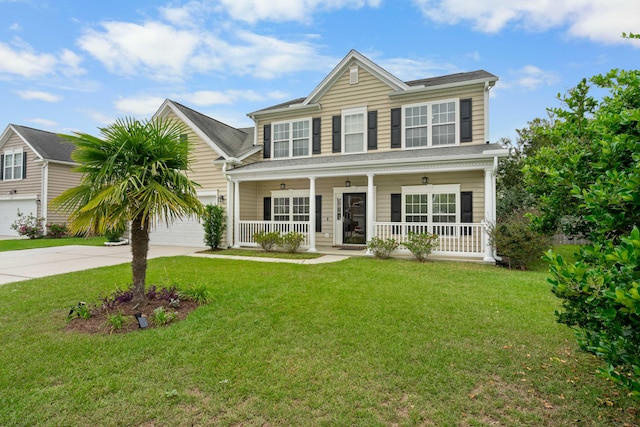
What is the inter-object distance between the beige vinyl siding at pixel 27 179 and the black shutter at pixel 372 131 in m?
19.5

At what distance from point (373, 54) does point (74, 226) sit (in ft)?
42.2

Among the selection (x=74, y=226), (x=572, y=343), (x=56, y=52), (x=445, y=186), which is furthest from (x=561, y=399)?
(x=56, y=52)

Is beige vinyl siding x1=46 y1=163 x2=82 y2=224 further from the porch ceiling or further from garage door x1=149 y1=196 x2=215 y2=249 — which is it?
the porch ceiling

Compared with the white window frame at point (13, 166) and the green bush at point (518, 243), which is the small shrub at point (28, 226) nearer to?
the white window frame at point (13, 166)

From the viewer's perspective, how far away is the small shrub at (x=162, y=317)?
14.5 ft

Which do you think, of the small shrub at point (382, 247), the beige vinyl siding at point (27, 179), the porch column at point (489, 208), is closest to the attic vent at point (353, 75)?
the porch column at point (489, 208)

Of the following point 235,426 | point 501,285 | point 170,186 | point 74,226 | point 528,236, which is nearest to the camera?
point 235,426

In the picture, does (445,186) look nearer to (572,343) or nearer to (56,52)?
(572,343)

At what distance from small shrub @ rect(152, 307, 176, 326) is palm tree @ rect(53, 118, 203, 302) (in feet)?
1.97

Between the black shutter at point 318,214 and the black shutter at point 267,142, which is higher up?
the black shutter at point 267,142

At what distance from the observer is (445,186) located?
441 inches

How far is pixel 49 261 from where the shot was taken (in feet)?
32.2

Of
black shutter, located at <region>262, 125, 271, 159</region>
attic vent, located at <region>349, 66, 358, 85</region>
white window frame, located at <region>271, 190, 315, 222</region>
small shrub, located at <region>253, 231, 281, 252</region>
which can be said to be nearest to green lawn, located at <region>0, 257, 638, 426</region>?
small shrub, located at <region>253, 231, 281, 252</region>

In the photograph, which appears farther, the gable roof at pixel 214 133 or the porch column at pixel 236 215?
the gable roof at pixel 214 133
